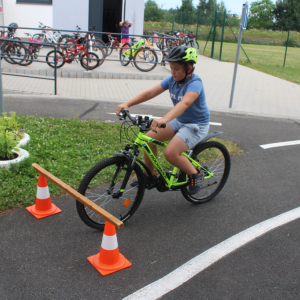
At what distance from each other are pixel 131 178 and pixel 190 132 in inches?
31.3

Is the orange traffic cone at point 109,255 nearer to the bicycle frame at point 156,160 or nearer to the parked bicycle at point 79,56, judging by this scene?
the bicycle frame at point 156,160

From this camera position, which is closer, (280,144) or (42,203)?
(42,203)

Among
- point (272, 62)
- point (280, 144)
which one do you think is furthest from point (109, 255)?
point (272, 62)

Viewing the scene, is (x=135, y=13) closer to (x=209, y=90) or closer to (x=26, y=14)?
(x=26, y=14)

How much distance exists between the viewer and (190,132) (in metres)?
3.52

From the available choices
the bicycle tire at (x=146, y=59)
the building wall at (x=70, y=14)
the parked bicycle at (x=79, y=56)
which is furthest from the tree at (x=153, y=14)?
the parked bicycle at (x=79, y=56)

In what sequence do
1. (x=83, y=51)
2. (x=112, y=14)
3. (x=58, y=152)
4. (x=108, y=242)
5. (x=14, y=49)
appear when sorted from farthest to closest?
(x=112, y=14) → (x=14, y=49) → (x=83, y=51) → (x=58, y=152) → (x=108, y=242)

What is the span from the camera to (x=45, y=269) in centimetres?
280

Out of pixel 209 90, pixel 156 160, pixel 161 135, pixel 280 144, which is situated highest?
pixel 161 135

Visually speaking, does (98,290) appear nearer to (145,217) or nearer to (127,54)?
(145,217)

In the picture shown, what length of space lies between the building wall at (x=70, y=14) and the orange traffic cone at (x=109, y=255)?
631 inches

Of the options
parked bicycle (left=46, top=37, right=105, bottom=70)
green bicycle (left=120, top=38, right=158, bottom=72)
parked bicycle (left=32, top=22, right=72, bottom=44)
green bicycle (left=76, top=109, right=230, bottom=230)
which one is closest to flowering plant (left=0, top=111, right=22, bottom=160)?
green bicycle (left=76, top=109, right=230, bottom=230)

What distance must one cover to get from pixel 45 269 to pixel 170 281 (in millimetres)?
1060

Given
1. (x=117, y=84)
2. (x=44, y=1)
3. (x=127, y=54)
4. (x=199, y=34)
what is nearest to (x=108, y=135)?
(x=117, y=84)
